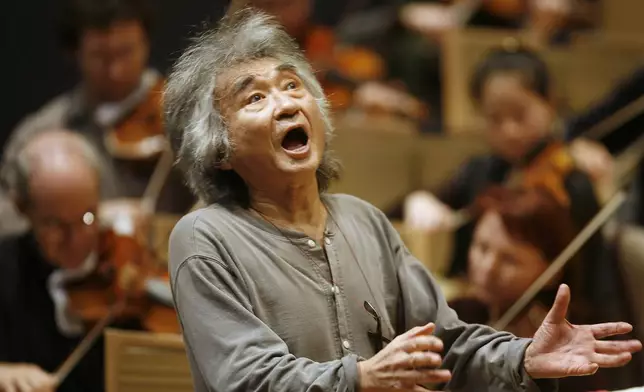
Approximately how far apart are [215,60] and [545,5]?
253 cm

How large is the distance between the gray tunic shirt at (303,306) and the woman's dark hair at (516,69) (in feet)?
5.74

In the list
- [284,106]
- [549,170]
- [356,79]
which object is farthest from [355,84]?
[284,106]

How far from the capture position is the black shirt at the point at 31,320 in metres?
2.16

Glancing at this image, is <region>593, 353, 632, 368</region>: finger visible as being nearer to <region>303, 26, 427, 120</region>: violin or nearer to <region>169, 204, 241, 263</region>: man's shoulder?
<region>169, 204, 241, 263</region>: man's shoulder

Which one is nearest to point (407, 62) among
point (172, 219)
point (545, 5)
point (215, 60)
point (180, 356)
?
point (545, 5)

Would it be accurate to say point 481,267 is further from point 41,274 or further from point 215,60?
point 215,60

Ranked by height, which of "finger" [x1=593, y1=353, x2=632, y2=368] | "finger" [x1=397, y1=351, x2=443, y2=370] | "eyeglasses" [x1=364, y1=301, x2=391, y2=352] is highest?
"finger" [x1=397, y1=351, x2=443, y2=370]

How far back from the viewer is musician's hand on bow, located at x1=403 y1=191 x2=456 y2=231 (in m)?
3.12

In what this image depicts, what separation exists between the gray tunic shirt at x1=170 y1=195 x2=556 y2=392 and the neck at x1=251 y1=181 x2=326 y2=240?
0.7 inches

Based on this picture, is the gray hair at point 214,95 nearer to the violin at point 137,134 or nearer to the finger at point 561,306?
the finger at point 561,306

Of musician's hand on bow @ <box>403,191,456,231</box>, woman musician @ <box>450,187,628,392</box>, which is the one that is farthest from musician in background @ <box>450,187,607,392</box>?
musician's hand on bow @ <box>403,191,456,231</box>

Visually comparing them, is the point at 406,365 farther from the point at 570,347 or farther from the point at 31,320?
the point at 31,320

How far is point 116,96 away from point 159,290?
104 centimetres

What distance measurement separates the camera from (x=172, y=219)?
266cm
